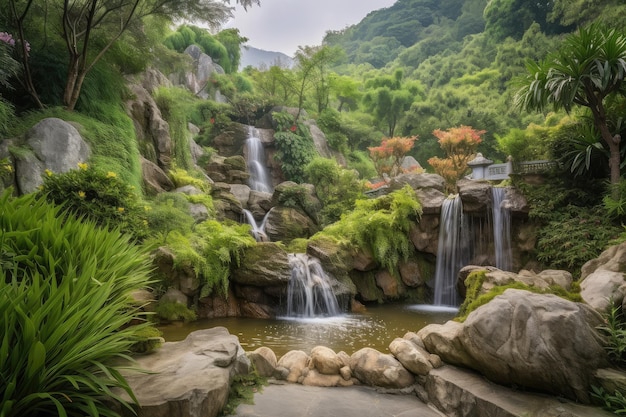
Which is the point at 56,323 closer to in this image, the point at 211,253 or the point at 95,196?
the point at 95,196

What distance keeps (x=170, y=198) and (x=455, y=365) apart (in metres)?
8.04

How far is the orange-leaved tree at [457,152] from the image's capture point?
53.7ft

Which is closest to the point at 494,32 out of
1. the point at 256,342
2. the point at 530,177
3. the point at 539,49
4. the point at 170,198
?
the point at 539,49

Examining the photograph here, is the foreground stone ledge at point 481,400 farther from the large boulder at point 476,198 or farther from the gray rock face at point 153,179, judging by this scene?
the gray rock face at point 153,179

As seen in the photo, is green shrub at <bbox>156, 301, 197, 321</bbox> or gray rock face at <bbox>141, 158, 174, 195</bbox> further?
gray rock face at <bbox>141, 158, 174, 195</bbox>

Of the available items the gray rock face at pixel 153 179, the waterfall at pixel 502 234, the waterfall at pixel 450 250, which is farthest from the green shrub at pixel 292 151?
the waterfall at pixel 502 234

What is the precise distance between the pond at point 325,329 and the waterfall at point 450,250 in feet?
5.10

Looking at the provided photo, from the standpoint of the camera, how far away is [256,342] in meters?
5.37

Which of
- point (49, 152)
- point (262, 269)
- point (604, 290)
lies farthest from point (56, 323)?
point (49, 152)

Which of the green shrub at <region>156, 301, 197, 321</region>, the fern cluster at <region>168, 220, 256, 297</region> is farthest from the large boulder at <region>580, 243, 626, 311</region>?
the green shrub at <region>156, 301, 197, 321</region>

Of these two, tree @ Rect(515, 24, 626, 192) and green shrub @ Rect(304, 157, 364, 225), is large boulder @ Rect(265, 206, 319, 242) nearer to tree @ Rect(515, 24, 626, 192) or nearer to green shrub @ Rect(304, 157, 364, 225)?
green shrub @ Rect(304, 157, 364, 225)

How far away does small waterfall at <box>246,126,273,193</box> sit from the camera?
1773cm

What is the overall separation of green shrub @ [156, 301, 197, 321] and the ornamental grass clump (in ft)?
12.9

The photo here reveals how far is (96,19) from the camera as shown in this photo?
9.45 meters
